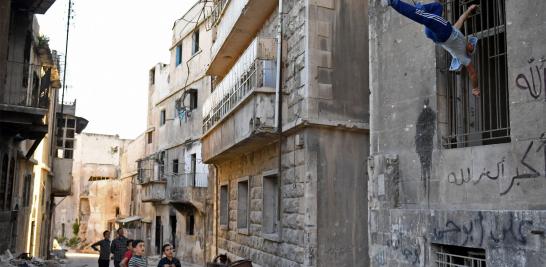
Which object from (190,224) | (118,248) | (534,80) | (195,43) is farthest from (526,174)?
(195,43)

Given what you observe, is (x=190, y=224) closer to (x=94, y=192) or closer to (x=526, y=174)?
(x=526, y=174)

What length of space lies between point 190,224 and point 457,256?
2024 centimetres

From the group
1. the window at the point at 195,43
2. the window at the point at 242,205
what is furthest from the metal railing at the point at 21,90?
the window at the point at 195,43

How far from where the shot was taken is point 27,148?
1719 cm

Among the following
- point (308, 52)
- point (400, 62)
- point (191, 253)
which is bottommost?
point (191, 253)

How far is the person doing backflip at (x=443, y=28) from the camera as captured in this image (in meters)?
5.62

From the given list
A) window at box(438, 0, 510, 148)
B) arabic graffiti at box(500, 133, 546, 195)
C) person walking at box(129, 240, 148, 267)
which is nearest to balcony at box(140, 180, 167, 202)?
person walking at box(129, 240, 148, 267)

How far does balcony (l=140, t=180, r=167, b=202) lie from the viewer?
28.5 meters

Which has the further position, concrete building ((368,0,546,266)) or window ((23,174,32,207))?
window ((23,174,32,207))

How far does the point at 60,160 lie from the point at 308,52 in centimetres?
1838

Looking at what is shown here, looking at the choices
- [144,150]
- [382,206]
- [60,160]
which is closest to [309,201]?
[382,206]

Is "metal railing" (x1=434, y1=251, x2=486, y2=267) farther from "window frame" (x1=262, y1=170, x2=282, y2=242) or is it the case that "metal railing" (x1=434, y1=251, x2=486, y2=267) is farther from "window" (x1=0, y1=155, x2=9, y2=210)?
"window" (x1=0, y1=155, x2=9, y2=210)

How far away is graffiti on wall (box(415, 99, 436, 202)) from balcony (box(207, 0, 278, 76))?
5809 mm

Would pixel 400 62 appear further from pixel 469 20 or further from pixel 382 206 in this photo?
pixel 382 206
